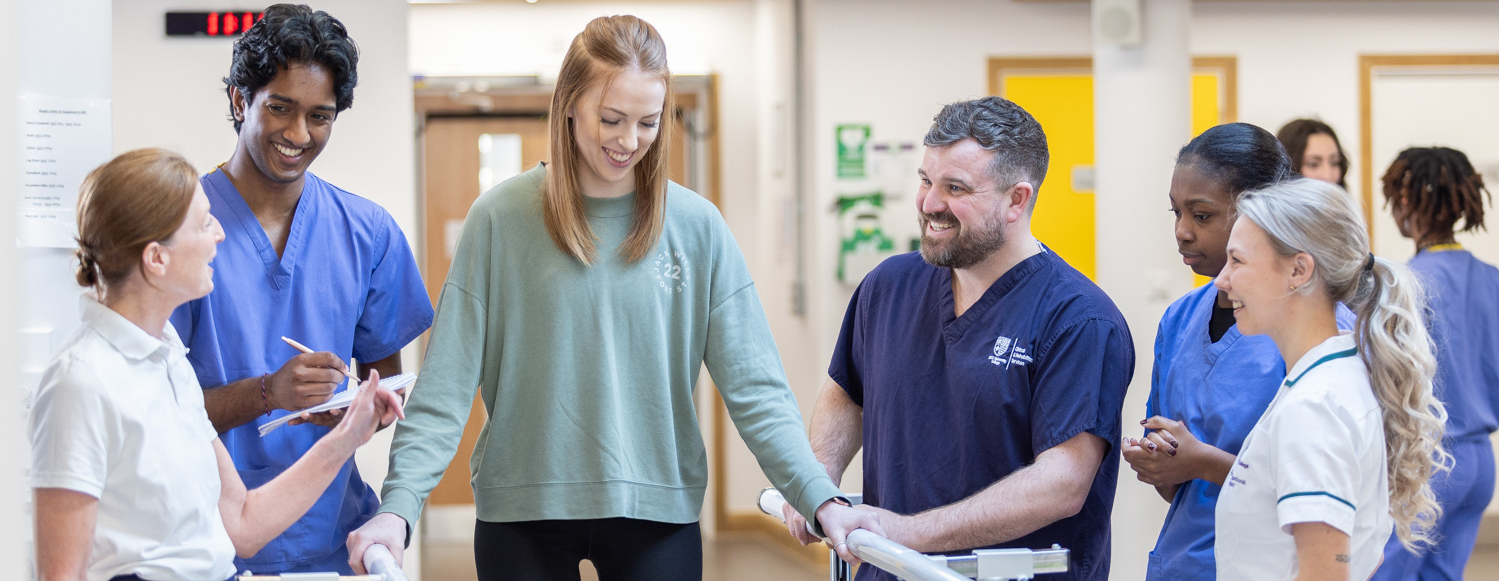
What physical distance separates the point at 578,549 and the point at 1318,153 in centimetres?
251

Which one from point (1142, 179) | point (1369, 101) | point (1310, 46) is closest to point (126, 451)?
point (1142, 179)

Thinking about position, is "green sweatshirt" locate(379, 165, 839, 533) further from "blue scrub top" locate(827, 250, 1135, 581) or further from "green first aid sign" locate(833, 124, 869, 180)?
"green first aid sign" locate(833, 124, 869, 180)

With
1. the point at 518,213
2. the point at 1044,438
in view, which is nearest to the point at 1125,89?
the point at 1044,438

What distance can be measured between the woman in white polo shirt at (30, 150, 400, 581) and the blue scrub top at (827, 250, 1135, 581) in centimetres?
93

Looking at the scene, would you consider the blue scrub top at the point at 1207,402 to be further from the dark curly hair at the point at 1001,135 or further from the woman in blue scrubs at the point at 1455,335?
the woman in blue scrubs at the point at 1455,335

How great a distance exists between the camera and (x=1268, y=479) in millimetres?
1486

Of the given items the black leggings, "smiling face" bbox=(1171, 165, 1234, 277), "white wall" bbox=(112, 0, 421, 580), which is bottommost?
the black leggings

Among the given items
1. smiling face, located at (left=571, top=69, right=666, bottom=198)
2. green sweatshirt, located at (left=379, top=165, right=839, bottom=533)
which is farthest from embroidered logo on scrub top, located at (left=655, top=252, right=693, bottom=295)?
smiling face, located at (left=571, top=69, right=666, bottom=198)

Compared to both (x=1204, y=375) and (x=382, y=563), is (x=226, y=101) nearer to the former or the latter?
(x=382, y=563)

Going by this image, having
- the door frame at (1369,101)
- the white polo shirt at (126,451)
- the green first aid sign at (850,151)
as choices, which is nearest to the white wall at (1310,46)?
the door frame at (1369,101)

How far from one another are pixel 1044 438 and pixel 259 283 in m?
1.11

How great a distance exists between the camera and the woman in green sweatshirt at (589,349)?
1.61 m

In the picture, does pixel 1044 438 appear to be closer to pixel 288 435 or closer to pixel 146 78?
pixel 288 435

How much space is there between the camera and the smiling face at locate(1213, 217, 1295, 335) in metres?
1.55
